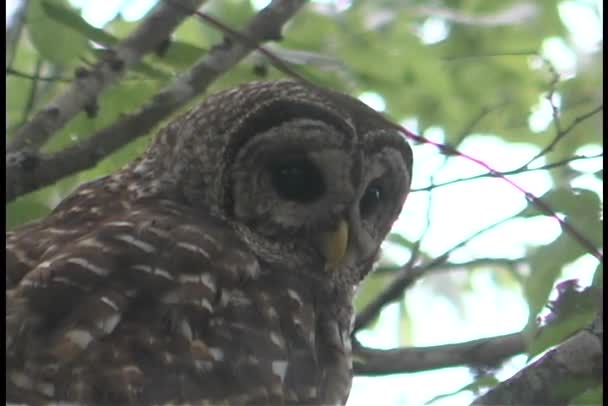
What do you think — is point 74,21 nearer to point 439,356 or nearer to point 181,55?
point 181,55

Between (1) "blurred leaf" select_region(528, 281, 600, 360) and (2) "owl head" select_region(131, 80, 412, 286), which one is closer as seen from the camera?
(1) "blurred leaf" select_region(528, 281, 600, 360)

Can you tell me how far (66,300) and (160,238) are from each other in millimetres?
343

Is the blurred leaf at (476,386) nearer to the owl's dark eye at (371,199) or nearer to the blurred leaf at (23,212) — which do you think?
the owl's dark eye at (371,199)

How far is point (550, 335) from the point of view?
2.50 m

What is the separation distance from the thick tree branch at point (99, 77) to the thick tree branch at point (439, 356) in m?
0.89

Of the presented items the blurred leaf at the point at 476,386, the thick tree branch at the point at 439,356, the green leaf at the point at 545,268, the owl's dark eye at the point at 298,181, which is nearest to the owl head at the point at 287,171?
the owl's dark eye at the point at 298,181

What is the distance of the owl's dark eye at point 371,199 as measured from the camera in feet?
11.2

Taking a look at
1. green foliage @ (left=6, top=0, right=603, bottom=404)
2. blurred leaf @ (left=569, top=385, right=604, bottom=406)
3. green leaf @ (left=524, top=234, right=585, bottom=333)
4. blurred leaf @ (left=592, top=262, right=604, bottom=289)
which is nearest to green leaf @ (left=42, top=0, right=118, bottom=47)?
green foliage @ (left=6, top=0, right=603, bottom=404)

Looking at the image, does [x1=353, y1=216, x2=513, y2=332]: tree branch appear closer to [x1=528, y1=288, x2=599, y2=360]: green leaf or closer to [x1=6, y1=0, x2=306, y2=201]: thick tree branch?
[x1=6, y1=0, x2=306, y2=201]: thick tree branch

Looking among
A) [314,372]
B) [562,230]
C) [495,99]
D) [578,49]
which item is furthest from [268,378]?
[578,49]

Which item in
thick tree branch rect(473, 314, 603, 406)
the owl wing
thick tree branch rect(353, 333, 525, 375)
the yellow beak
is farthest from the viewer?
thick tree branch rect(353, 333, 525, 375)

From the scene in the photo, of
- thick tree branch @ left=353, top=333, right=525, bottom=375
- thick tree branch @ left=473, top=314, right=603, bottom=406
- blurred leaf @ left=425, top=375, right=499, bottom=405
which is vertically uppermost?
thick tree branch @ left=473, top=314, right=603, bottom=406

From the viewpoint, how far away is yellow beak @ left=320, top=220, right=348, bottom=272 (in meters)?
3.26

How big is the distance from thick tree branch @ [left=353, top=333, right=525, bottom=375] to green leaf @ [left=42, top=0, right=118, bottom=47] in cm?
99
